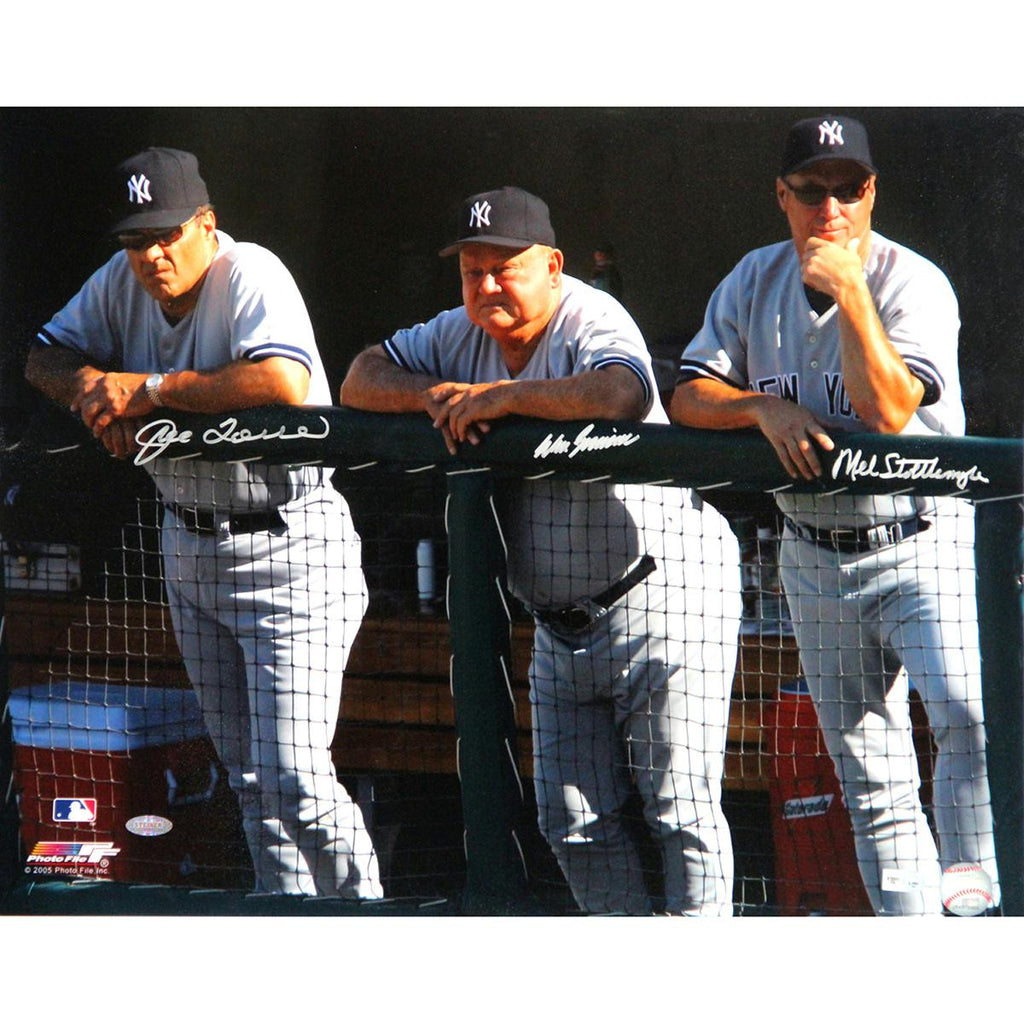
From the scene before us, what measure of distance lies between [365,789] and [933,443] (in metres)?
1.39

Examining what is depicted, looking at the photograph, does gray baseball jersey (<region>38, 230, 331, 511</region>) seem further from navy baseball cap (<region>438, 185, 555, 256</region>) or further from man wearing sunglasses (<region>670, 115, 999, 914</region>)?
man wearing sunglasses (<region>670, 115, 999, 914</region>)

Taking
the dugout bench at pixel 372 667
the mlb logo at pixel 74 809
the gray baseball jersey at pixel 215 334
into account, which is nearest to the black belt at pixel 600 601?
the dugout bench at pixel 372 667

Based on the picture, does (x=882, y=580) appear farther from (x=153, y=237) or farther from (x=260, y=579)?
(x=153, y=237)

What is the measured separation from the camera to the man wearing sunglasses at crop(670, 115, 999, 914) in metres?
2.58

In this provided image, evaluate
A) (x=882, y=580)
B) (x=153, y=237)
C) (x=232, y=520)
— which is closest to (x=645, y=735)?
(x=882, y=580)

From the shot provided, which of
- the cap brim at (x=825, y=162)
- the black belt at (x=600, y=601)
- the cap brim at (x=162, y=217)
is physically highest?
the cap brim at (x=825, y=162)

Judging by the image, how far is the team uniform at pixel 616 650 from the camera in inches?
105

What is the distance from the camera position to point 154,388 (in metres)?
2.68

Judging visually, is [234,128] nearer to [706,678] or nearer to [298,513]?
[298,513]

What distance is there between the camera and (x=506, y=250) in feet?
8.87

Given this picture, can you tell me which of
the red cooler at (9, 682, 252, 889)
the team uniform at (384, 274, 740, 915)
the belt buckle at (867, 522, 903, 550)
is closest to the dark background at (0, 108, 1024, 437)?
the team uniform at (384, 274, 740, 915)

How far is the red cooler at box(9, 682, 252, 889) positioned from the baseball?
145 cm

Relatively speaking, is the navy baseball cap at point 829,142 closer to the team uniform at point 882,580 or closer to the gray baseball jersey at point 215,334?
the team uniform at point 882,580
